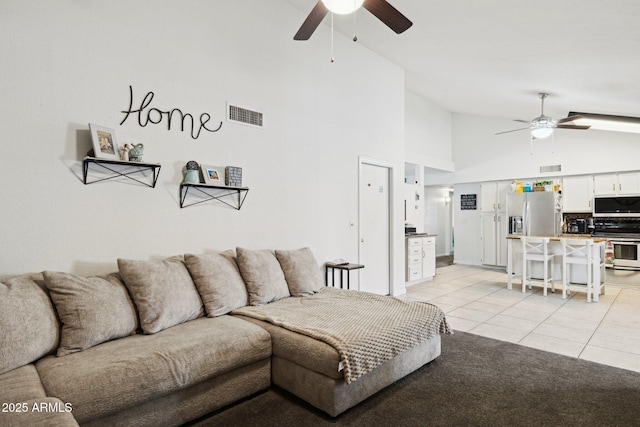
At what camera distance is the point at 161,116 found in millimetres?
3127

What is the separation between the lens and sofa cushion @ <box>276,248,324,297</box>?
142 inches

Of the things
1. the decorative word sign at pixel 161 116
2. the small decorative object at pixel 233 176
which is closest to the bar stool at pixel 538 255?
the small decorative object at pixel 233 176

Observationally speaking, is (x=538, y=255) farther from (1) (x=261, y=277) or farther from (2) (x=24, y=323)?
(2) (x=24, y=323)

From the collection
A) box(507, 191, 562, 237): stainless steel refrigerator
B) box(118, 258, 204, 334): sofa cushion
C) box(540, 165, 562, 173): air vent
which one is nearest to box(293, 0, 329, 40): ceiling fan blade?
box(118, 258, 204, 334): sofa cushion

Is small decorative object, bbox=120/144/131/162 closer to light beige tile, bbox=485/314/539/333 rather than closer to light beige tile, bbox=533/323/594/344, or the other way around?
light beige tile, bbox=485/314/539/333

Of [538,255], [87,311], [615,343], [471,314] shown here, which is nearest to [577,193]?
[538,255]

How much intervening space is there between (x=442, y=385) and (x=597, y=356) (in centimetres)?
174

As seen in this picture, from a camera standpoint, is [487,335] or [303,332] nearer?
[303,332]

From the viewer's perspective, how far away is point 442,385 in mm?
2748

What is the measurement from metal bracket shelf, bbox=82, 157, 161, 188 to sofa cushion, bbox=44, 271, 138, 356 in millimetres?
812

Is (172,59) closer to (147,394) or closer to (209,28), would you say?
(209,28)

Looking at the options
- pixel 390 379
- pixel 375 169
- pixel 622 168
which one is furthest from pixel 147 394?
pixel 622 168

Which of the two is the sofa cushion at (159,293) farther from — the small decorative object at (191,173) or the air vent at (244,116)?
the air vent at (244,116)

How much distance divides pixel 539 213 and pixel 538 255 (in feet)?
7.12
